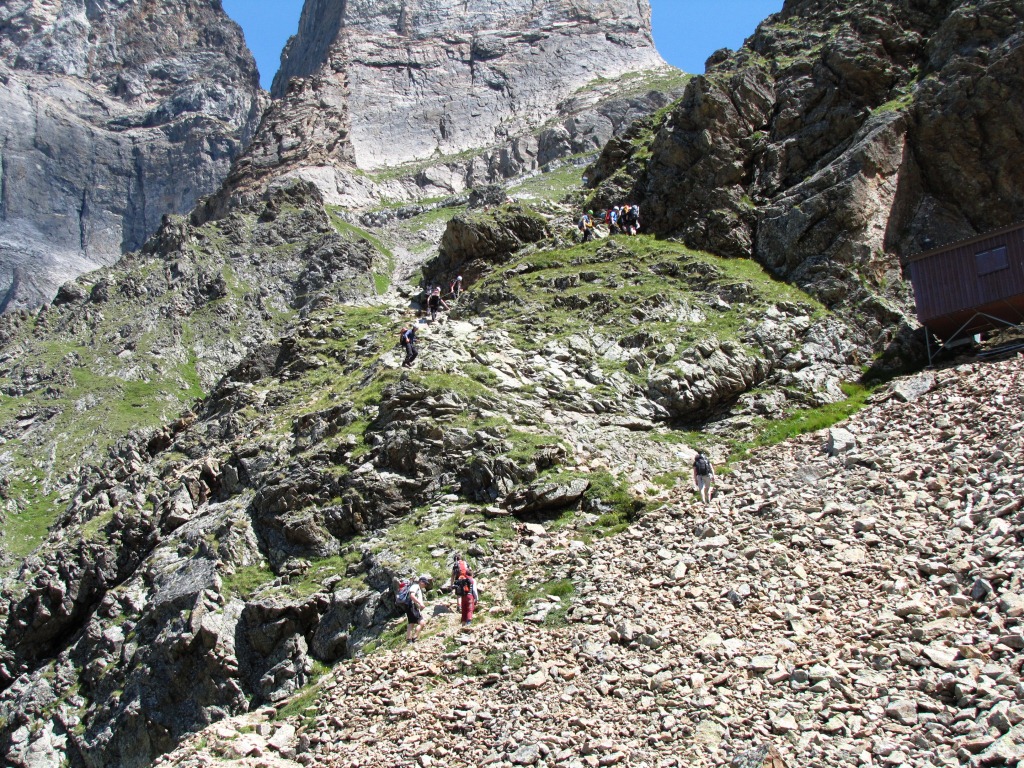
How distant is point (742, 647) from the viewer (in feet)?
45.4

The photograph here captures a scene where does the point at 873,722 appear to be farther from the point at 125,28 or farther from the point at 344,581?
the point at 125,28

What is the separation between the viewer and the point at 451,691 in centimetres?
1508

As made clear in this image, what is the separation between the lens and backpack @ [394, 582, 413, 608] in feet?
61.3

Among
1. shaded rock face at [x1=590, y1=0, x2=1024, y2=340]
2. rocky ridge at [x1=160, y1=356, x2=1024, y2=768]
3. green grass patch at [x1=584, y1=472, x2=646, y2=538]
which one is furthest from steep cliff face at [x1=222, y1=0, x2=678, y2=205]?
rocky ridge at [x1=160, y1=356, x2=1024, y2=768]

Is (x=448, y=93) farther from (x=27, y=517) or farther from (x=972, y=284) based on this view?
(x=972, y=284)

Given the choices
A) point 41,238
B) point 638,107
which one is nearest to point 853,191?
point 638,107

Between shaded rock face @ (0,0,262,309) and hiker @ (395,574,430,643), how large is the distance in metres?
146

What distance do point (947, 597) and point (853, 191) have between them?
26.3m

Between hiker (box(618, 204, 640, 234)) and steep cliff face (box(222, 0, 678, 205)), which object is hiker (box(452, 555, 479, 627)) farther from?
steep cliff face (box(222, 0, 678, 205))

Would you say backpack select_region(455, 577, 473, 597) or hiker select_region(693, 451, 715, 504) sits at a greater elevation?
hiker select_region(693, 451, 715, 504)

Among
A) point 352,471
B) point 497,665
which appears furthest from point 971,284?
point 497,665

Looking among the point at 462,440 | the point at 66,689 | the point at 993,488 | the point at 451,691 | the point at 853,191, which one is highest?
the point at 853,191

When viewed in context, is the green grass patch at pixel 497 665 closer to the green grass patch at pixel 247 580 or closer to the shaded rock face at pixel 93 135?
the green grass patch at pixel 247 580

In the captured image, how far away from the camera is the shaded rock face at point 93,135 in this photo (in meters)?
158
